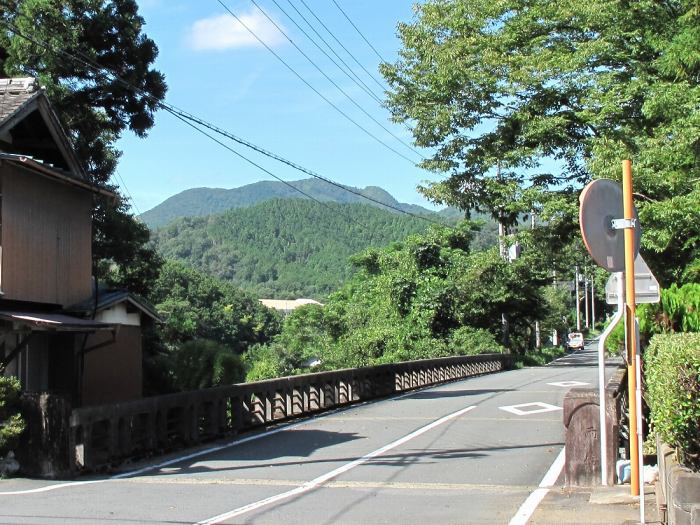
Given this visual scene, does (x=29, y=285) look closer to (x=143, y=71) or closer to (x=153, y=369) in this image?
(x=153, y=369)

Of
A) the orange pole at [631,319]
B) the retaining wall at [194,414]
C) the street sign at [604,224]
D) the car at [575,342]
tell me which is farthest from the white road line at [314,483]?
the car at [575,342]

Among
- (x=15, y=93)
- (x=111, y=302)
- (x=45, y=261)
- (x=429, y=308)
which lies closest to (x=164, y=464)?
(x=45, y=261)

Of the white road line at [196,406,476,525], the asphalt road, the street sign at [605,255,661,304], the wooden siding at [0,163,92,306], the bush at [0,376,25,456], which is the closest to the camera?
the white road line at [196,406,476,525]

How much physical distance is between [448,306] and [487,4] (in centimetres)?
2641

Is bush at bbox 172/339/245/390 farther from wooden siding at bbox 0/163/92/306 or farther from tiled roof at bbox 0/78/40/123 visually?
tiled roof at bbox 0/78/40/123

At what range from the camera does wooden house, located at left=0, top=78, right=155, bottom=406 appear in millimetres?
14620

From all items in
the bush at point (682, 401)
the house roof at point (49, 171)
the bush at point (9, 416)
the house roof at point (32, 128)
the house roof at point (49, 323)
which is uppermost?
the house roof at point (32, 128)

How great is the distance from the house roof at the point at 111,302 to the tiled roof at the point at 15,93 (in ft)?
13.6

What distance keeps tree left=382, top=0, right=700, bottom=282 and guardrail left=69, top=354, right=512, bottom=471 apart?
24.0 ft

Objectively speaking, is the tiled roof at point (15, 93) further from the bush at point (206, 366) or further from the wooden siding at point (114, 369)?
the bush at point (206, 366)

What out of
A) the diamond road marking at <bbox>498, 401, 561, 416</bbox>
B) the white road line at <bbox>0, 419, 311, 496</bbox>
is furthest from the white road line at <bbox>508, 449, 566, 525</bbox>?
the diamond road marking at <bbox>498, 401, 561, 416</bbox>

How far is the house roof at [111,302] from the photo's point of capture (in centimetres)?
1688

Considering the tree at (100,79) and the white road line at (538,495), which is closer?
the white road line at (538,495)

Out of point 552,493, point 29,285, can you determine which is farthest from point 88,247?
point 552,493
